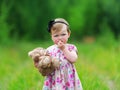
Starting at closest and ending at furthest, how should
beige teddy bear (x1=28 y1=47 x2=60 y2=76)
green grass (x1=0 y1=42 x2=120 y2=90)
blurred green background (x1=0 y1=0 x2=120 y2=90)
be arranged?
beige teddy bear (x1=28 y1=47 x2=60 y2=76) → green grass (x1=0 y1=42 x2=120 y2=90) → blurred green background (x1=0 y1=0 x2=120 y2=90)

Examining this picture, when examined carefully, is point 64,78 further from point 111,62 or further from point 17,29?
point 17,29

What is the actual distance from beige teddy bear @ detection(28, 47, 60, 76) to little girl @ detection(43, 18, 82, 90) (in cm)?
7

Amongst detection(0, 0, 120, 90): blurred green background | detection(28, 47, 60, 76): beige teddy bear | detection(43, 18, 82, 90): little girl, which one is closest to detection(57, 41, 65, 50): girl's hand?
detection(43, 18, 82, 90): little girl

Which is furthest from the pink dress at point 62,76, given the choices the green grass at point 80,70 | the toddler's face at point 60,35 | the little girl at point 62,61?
the green grass at point 80,70

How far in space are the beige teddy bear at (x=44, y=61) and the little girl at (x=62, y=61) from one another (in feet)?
0.24

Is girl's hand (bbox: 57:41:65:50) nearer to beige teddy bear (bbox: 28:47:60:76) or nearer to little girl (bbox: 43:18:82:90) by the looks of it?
little girl (bbox: 43:18:82:90)

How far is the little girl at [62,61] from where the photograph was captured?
6.27 meters

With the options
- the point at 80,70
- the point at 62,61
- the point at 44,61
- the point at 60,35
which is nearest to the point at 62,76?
the point at 62,61

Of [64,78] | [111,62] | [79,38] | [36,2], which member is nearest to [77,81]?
[64,78]

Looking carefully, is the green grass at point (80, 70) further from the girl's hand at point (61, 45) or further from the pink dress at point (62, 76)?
the girl's hand at point (61, 45)

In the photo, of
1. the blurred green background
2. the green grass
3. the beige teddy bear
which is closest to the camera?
the beige teddy bear

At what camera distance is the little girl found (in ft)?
20.6

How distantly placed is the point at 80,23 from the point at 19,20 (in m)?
2.94

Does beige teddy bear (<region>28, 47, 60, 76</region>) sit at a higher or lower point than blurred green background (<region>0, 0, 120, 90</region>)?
lower
